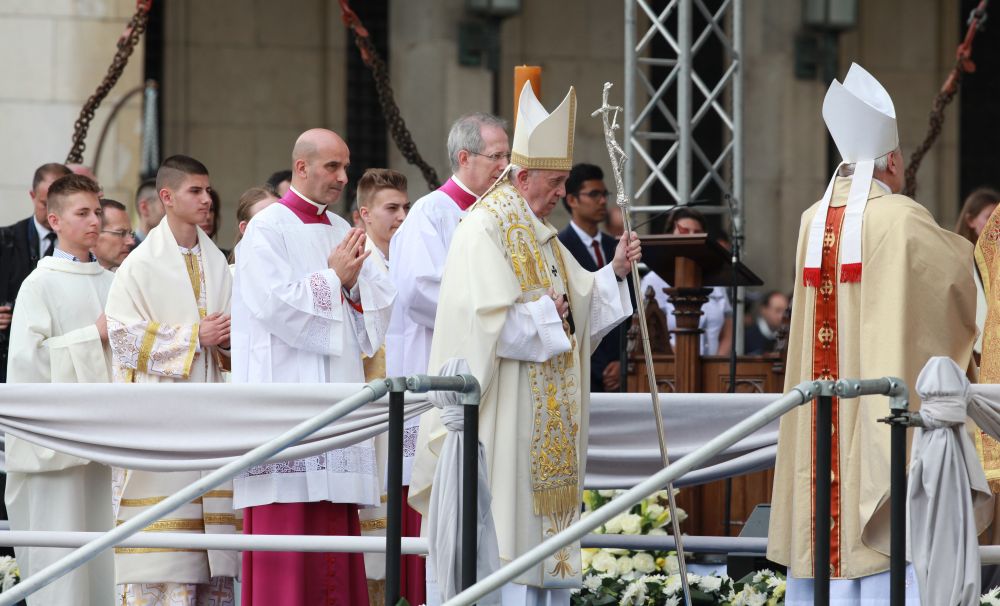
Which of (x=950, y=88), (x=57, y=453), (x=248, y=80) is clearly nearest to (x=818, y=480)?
(x=57, y=453)

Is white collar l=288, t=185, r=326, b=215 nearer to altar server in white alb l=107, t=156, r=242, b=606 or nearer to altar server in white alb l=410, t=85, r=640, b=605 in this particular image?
altar server in white alb l=107, t=156, r=242, b=606

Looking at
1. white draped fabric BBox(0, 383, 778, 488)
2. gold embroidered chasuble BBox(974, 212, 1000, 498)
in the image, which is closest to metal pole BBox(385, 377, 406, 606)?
white draped fabric BBox(0, 383, 778, 488)

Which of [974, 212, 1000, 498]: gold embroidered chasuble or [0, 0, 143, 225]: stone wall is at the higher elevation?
[0, 0, 143, 225]: stone wall

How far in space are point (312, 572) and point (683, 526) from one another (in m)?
2.36

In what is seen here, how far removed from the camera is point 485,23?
15047 mm

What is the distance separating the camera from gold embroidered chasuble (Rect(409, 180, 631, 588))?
5.73 meters

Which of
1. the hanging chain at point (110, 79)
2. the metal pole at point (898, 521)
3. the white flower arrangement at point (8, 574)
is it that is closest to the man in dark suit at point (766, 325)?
the hanging chain at point (110, 79)

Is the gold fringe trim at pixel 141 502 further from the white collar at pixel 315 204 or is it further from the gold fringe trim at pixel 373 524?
the white collar at pixel 315 204

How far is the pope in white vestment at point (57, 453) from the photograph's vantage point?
6973mm

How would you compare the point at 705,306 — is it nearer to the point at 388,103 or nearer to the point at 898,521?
the point at 388,103

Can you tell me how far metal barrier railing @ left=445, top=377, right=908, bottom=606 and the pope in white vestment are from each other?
309cm

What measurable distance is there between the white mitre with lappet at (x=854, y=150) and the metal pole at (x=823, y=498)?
5.37 feet

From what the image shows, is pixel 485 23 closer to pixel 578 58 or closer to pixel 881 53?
pixel 578 58

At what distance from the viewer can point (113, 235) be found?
8.11 meters
